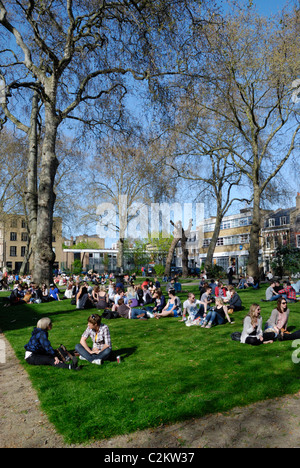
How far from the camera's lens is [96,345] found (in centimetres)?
777

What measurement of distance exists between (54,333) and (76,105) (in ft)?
40.8

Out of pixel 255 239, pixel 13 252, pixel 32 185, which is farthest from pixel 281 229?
pixel 13 252

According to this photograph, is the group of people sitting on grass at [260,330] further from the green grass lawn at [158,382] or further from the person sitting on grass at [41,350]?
the person sitting on grass at [41,350]

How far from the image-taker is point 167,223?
36094 millimetres

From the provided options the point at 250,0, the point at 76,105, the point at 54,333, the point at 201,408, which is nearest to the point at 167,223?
the point at 76,105

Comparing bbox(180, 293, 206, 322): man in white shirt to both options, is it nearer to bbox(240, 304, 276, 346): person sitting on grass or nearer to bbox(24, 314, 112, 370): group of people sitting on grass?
Result: bbox(240, 304, 276, 346): person sitting on grass

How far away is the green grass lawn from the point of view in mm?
4762

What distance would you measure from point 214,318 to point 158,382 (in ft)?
18.2

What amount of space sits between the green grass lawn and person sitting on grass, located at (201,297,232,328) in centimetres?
91

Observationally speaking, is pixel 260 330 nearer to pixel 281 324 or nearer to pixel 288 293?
pixel 281 324

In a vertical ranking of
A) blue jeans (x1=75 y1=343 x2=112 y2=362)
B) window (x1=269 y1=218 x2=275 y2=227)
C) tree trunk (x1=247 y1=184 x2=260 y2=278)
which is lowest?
blue jeans (x1=75 y1=343 x2=112 y2=362)

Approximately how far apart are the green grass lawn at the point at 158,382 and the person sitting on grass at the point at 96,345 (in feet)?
0.60

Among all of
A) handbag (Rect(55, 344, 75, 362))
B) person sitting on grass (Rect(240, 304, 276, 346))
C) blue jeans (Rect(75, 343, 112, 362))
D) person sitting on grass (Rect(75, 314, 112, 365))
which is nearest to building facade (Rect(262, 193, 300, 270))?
person sitting on grass (Rect(240, 304, 276, 346))

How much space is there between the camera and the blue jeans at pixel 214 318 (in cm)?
1127
